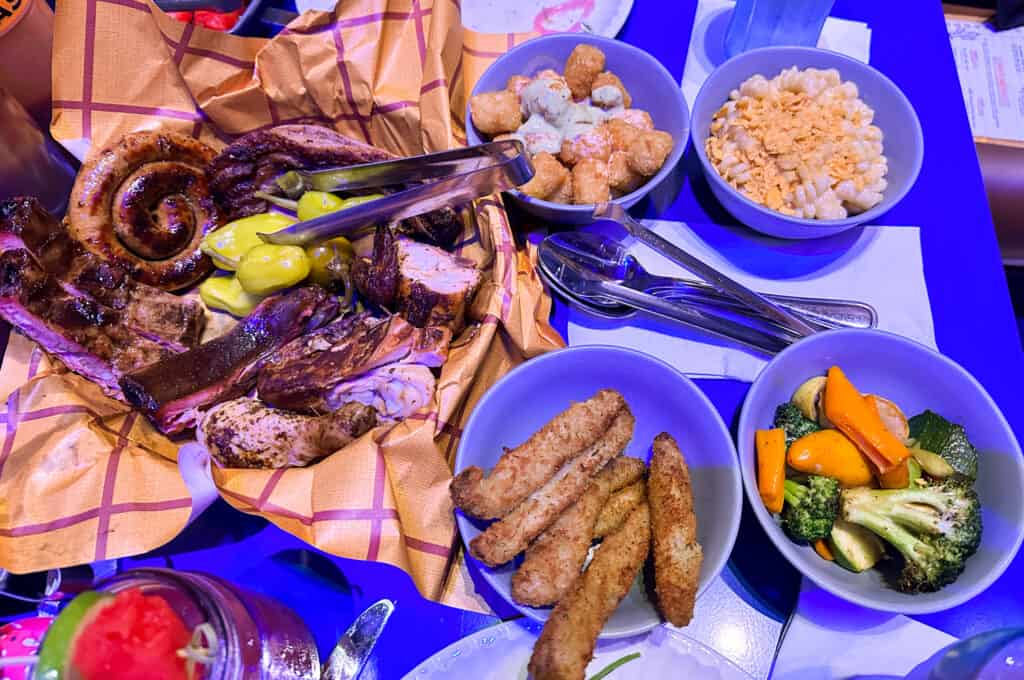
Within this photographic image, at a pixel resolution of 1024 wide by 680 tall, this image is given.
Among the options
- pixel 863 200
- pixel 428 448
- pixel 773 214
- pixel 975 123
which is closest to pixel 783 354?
pixel 773 214

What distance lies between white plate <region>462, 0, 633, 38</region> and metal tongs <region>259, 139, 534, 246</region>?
704 millimetres

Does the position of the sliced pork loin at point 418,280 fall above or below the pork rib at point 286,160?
below

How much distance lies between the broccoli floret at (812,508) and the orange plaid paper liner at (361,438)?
564 mm

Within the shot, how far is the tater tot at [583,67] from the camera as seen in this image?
159cm

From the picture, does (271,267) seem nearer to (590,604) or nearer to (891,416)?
(590,604)

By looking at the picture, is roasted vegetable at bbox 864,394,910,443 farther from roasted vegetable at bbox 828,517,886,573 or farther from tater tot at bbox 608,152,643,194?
tater tot at bbox 608,152,643,194

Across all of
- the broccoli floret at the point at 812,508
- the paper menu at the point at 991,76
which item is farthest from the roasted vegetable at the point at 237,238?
the paper menu at the point at 991,76

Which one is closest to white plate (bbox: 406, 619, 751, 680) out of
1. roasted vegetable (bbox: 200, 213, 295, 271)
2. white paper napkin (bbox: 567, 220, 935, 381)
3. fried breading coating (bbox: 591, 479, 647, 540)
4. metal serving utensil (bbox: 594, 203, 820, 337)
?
fried breading coating (bbox: 591, 479, 647, 540)

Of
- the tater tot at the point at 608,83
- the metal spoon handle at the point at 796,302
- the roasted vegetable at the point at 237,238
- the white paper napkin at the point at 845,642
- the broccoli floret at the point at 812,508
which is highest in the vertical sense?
the tater tot at the point at 608,83

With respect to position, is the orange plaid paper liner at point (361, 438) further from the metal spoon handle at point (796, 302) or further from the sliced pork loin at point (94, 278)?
the metal spoon handle at point (796, 302)

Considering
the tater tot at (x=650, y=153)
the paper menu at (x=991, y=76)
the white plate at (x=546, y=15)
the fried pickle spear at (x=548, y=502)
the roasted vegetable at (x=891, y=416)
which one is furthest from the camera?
the paper menu at (x=991, y=76)

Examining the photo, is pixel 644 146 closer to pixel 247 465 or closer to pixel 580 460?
pixel 580 460

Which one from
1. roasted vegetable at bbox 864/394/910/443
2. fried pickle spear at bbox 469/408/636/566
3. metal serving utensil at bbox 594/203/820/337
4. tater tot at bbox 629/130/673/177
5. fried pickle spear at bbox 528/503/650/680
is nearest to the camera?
fried pickle spear at bbox 528/503/650/680

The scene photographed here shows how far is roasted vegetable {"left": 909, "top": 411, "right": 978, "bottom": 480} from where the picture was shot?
1.18 meters
